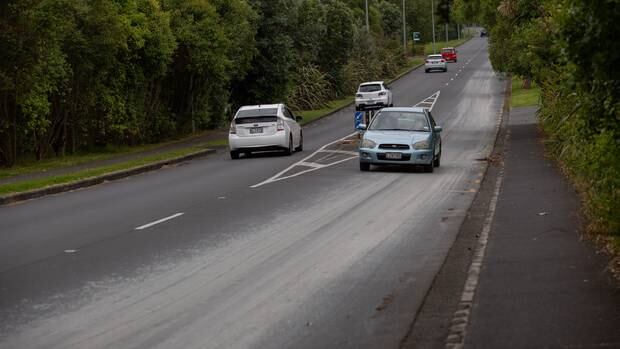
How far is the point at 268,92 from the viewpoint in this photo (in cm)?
4950

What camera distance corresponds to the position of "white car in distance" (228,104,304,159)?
30.3 metres

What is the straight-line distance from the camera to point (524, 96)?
58875 millimetres

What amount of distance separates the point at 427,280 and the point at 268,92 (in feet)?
129

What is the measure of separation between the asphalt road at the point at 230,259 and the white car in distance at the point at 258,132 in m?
6.01

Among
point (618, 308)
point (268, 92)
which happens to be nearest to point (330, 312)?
point (618, 308)

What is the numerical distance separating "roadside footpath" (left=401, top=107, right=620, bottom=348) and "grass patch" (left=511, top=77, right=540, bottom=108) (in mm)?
34064

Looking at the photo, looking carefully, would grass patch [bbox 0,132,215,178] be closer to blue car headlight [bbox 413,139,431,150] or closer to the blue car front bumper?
the blue car front bumper

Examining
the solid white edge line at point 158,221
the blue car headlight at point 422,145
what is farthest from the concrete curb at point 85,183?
the blue car headlight at point 422,145

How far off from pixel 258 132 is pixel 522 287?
2110 centimetres

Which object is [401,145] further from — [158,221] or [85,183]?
[158,221]

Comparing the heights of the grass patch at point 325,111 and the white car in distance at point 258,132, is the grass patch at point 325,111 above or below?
below

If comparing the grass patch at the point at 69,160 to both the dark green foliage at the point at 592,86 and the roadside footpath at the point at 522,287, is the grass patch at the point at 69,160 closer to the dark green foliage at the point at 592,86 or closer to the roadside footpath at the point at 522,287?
the dark green foliage at the point at 592,86

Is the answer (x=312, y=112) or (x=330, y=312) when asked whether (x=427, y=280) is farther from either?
(x=312, y=112)

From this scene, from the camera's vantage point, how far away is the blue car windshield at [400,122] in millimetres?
25428
